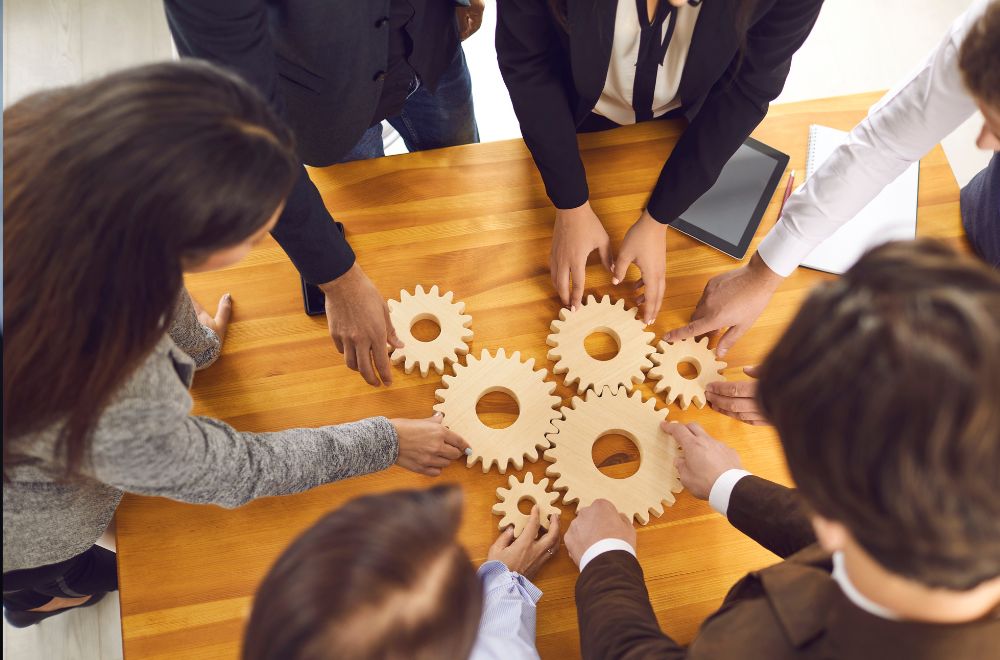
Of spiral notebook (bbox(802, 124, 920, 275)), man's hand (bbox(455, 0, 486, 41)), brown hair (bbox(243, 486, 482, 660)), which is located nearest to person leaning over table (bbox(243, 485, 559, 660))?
brown hair (bbox(243, 486, 482, 660))

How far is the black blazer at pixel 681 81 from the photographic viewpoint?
112cm

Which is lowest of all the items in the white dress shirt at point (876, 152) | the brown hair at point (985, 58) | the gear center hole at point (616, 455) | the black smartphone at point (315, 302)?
the gear center hole at point (616, 455)

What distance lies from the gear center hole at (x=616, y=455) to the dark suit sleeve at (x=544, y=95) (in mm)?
450

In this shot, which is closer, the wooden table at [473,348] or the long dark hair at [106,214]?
the long dark hair at [106,214]

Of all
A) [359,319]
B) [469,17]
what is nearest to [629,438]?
[359,319]

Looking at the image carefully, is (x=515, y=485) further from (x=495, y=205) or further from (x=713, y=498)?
(x=495, y=205)

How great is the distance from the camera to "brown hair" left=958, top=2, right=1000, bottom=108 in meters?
0.85

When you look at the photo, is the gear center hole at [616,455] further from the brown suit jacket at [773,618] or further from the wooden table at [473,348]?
the brown suit jacket at [773,618]

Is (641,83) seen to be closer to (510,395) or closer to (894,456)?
(510,395)

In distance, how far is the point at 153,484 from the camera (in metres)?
0.89

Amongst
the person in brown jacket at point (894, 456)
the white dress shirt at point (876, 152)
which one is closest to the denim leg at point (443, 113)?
the white dress shirt at point (876, 152)

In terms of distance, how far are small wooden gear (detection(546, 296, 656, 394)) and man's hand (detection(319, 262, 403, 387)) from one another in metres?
0.32

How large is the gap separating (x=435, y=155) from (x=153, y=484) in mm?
882

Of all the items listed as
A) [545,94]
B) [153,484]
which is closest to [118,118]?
[153,484]
